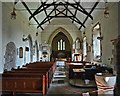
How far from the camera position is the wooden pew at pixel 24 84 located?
6617 mm

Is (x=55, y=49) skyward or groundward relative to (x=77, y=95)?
skyward

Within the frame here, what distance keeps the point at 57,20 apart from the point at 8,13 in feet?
40.8

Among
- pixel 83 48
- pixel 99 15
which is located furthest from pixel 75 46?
pixel 99 15

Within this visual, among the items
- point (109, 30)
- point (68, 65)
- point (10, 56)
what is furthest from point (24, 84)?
point (68, 65)

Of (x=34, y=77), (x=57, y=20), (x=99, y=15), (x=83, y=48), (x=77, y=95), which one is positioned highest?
(x=57, y=20)

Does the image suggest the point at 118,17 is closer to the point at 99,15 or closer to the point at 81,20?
the point at 99,15

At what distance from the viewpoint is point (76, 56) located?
2245 cm

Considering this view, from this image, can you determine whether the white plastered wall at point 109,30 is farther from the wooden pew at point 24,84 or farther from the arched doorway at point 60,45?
the arched doorway at point 60,45

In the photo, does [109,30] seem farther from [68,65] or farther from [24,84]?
[24,84]

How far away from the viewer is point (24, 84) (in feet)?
21.7

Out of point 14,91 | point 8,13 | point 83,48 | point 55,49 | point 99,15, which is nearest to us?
point 14,91

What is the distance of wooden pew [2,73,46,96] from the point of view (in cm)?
662

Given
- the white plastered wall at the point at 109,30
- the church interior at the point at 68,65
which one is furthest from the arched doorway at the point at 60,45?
the white plastered wall at the point at 109,30

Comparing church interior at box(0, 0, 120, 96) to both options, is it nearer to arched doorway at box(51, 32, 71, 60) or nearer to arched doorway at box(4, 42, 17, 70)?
arched doorway at box(4, 42, 17, 70)
